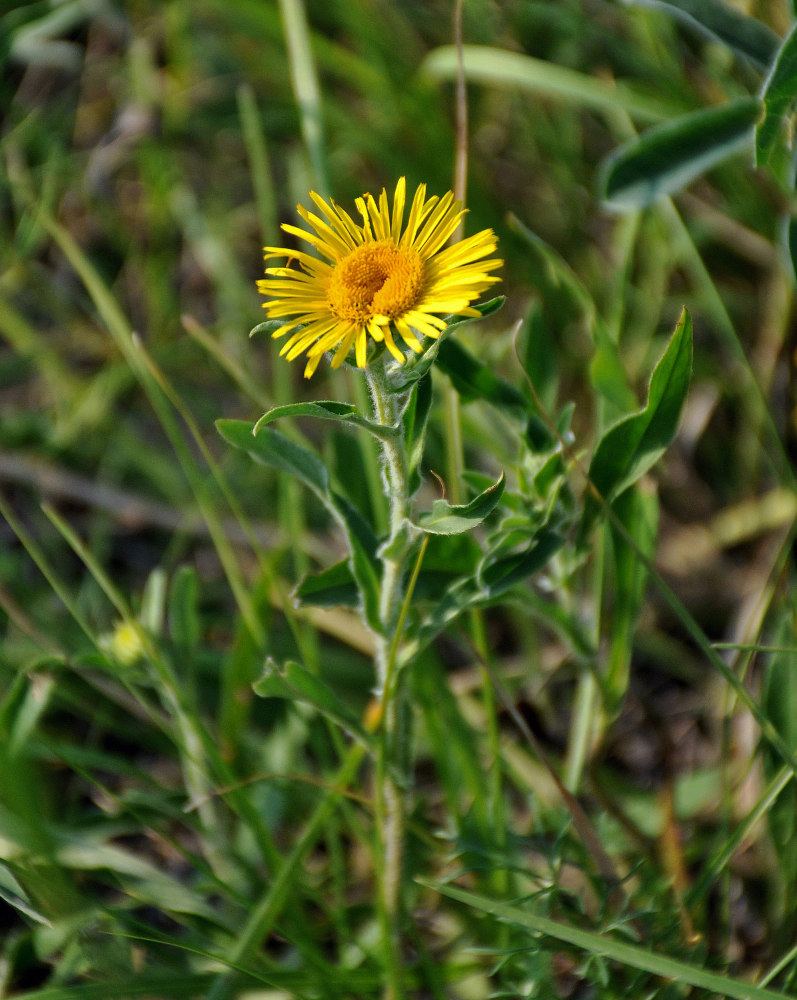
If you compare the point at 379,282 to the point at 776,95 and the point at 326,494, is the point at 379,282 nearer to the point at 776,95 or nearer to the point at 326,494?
the point at 326,494

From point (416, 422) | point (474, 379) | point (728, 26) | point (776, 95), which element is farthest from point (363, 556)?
point (728, 26)

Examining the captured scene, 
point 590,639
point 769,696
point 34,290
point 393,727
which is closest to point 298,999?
point 393,727

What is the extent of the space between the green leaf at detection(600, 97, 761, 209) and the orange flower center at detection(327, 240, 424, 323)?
0.81 m

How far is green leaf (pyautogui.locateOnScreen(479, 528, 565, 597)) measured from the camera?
3.96ft

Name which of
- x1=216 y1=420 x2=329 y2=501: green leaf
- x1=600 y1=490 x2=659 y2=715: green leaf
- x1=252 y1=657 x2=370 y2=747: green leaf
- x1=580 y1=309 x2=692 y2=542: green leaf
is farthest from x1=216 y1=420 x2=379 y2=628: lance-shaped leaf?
x1=600 y1=490 x2=659 y2=715: green leaf

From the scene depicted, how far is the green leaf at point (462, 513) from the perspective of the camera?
3.38 ft

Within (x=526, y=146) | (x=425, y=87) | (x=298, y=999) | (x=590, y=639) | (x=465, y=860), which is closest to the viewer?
(x=298, y=999)

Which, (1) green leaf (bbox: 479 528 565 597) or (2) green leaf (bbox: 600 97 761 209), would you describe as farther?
(2) green leaf (bbox: 600 97 761 209)

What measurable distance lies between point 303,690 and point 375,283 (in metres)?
0.53

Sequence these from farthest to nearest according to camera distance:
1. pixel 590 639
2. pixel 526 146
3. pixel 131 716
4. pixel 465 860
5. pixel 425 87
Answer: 1. pixel 526 146
2. pixel 425 87
3. pixel 131 716
4. pixel 590 639
5. pixel 465 860

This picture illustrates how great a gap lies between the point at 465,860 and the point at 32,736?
742 mm

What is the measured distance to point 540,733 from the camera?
5.90ft

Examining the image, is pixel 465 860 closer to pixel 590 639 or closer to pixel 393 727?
pixel 393 727

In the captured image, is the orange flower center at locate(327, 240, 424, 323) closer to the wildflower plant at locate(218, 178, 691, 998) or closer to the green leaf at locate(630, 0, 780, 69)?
the wildflower plant at locate(218, 178, 691, 998)
